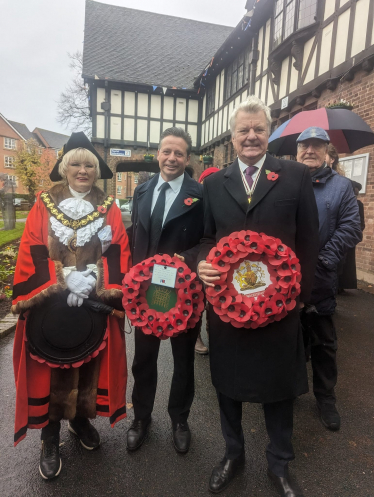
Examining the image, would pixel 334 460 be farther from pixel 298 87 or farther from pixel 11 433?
pixel 298 87

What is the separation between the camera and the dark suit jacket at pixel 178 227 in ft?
7.57

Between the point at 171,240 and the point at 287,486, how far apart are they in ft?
5.23

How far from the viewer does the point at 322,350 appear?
8.70 feet

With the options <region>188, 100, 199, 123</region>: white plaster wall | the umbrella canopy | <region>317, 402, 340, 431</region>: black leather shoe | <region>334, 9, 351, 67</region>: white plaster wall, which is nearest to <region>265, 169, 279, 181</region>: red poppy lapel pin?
<region>317, 402, 340, 431</region>: black leather shoe

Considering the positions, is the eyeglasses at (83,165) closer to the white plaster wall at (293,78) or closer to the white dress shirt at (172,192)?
the white dress shirt at (172,192)

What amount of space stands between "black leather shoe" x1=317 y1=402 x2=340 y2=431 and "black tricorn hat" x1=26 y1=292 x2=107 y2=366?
191cm

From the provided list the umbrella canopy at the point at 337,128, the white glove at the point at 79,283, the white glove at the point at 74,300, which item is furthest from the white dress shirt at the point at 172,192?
the umbrella canopy at the point at 337,128

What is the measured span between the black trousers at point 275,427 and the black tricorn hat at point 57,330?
937mm

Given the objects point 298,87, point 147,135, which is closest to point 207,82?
point 147,135

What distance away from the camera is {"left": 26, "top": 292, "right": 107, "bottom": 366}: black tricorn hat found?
6.77ft

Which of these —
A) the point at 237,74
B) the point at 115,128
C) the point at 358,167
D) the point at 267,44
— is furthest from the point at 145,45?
the point at 358,167

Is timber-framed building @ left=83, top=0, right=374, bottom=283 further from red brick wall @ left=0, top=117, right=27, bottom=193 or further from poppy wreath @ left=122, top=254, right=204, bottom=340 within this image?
red brick wall @ left=0, top=117, right=27, bottom=193

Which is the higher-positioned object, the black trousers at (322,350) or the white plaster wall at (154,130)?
the white plaster wall at (154,130)

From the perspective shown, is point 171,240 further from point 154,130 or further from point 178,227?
point 154,130
